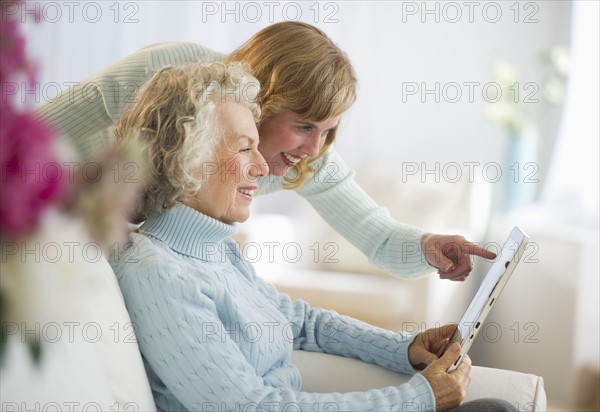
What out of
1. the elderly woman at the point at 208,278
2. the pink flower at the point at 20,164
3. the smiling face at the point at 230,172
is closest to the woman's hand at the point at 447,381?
the elderly woman at the point at 208,278

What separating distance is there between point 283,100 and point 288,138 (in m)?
0.08

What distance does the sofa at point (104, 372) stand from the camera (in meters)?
0.92

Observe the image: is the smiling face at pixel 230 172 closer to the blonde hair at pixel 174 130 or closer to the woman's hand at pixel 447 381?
the blonde hair at pixel 174 130

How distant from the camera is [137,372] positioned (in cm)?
119

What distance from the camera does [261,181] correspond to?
74.9 inches

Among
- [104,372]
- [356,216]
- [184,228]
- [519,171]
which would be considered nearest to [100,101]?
[184,228]

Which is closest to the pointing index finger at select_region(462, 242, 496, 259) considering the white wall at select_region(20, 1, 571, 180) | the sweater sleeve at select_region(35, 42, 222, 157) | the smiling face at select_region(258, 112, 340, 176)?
the smiling face at select_region(258, 112, 340, 176)

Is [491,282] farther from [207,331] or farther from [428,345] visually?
[207,331]

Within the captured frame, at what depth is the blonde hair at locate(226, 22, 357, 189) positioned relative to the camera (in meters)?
1.68

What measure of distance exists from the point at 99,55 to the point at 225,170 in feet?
10.1

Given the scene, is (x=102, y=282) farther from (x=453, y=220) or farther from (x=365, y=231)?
(x=453, y=220)

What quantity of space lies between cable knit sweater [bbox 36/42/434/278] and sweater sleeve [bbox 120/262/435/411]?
59 centimetres

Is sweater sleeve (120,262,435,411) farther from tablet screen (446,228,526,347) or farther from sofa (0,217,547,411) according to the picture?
tablet screen (446,228,526,347)

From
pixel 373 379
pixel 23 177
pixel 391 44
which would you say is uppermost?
pixel 23 177
